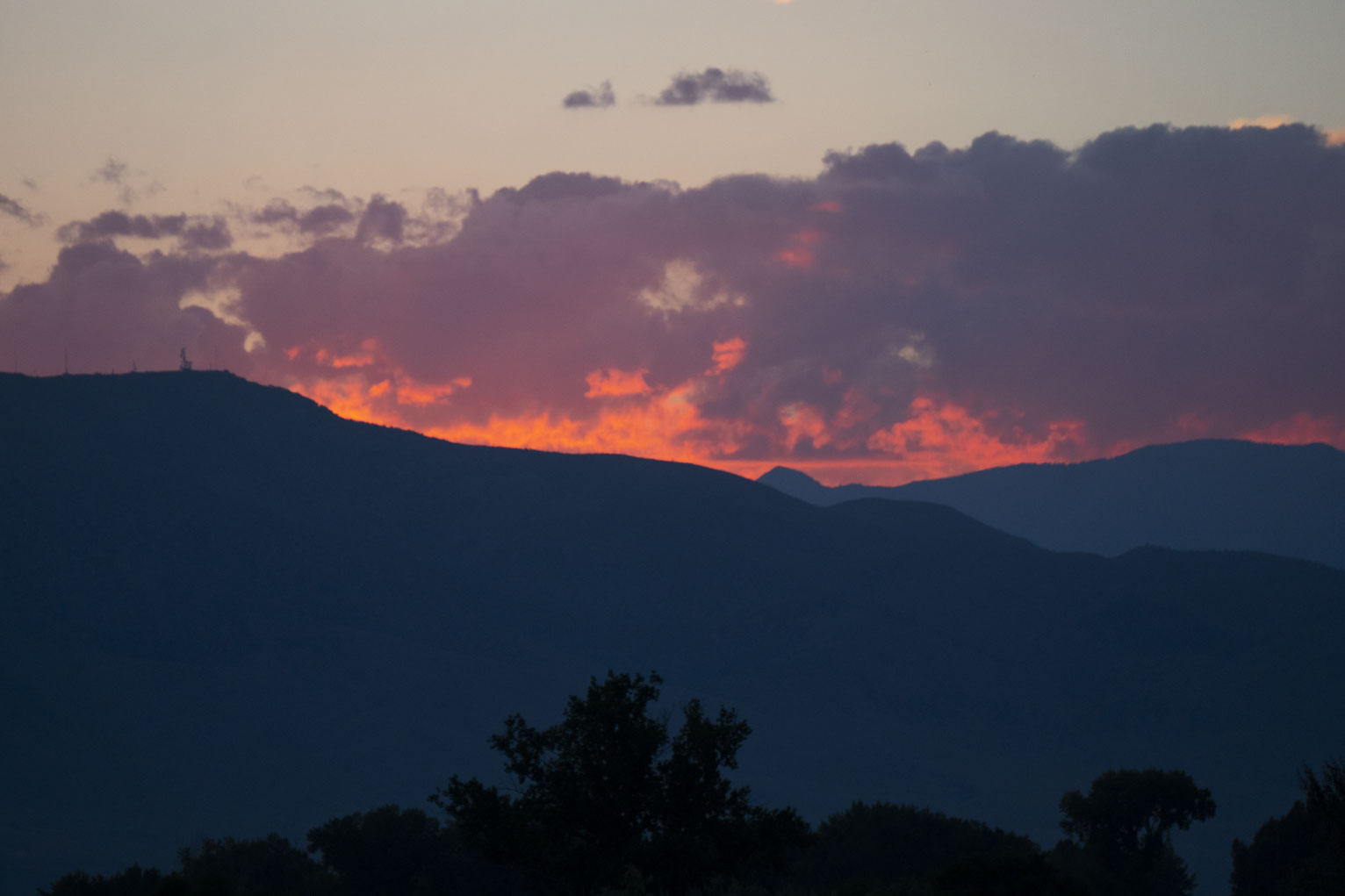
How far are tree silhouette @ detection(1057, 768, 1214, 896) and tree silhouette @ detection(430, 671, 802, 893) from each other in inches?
1320

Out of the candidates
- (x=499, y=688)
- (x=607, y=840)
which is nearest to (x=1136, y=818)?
(x=607, y=840)

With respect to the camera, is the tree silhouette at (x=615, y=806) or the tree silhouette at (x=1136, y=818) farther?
the tree silhouette at (x=1136, y=818)

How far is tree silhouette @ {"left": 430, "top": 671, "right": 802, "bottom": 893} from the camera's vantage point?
90.0 ft

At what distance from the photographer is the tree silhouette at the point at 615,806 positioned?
90.0 ft

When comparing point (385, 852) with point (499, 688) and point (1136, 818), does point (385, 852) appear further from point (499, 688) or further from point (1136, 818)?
point (499, 688)

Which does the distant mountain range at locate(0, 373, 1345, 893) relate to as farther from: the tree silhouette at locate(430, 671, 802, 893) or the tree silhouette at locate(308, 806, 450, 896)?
the tree silhouette at locate(430, 671, 802, 893)

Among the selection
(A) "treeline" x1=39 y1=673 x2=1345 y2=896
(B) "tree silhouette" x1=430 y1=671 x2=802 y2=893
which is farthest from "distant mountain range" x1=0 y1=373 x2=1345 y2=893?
(B) "tree silhouette" x1=430 y1=671 x2=802 y2=893

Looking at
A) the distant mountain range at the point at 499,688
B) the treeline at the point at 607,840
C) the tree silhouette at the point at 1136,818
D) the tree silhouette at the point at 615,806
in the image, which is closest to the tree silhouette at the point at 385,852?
the treeline at the point at 607,840

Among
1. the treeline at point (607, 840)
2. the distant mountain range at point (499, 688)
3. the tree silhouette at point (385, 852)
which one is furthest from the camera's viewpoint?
the distant mountain range at point (499, 688)

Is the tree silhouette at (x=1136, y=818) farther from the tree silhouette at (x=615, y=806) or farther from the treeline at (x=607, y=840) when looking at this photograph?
the tree silhouette at (x=615, y=806)

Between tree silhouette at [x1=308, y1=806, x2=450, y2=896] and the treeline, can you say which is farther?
tree silhouette at [x1=308, y1=806, x2=450, y2=896]

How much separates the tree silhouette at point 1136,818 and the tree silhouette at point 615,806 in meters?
33.5

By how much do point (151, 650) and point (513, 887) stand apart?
140634 mm

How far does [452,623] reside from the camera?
7643 inches
